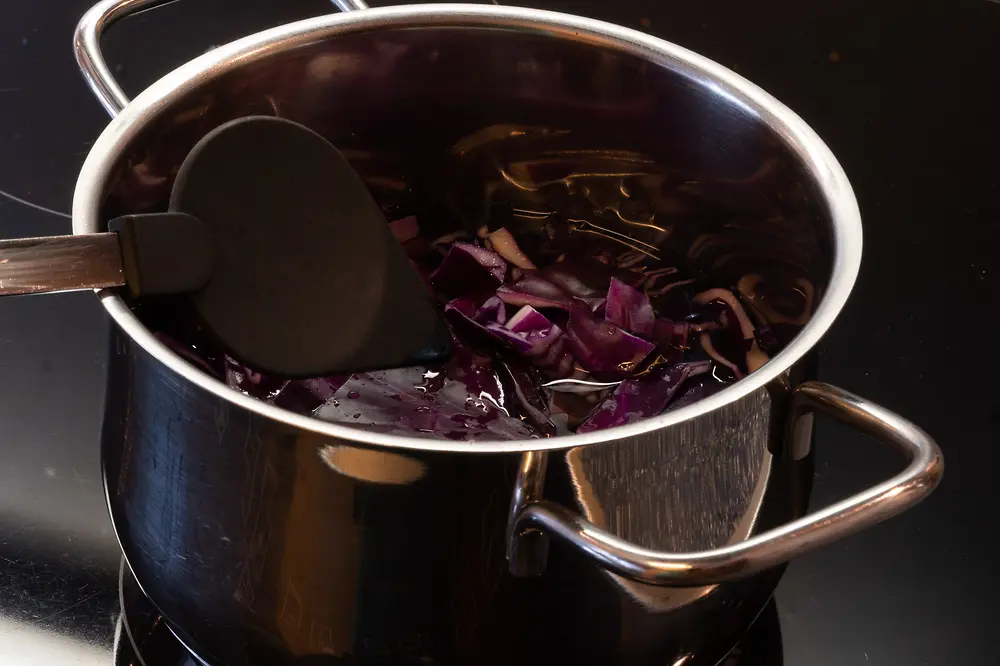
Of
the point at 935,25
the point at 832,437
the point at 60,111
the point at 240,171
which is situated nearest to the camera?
the point at 240,171

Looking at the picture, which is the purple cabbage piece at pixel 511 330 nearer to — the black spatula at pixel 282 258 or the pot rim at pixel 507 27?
the black spatula at pixel 282 258

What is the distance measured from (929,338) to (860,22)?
0.46 meters

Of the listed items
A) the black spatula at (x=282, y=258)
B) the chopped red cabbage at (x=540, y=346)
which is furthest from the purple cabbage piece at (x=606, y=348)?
the black spatula at (x=282, y=258)

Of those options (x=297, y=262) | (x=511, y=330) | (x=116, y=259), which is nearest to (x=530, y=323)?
(x=511, y=330)

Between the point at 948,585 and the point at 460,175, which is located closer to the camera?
the point at 948,585

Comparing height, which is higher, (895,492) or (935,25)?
(935,25)

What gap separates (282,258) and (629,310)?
28 centimetres

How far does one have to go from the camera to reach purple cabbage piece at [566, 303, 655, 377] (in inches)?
30.9

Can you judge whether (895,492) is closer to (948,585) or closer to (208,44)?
(948,585)

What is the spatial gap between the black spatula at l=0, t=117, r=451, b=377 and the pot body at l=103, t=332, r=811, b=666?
0.30ft

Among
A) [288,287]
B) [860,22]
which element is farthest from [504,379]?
[860,22]

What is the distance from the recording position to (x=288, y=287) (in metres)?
0.68

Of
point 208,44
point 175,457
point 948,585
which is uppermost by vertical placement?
point 208,44

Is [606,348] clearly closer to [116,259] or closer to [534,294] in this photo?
[534,294]
